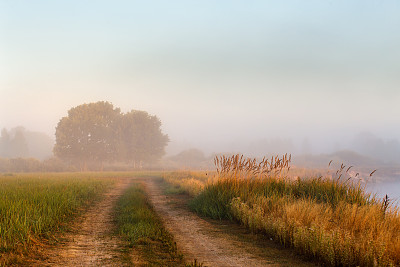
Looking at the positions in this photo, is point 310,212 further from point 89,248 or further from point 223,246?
point 89,248

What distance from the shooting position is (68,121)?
6025 centimetres

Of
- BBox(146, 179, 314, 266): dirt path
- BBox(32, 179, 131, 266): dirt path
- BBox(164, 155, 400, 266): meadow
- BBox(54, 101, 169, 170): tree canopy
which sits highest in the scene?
BBox(54, 101, 169, 170): tree canopy

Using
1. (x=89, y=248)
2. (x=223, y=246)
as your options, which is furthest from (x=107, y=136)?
(x=223, y=246)

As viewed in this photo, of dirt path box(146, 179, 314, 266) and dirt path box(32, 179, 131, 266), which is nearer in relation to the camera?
dirt path box(32, 179, 131, 266)

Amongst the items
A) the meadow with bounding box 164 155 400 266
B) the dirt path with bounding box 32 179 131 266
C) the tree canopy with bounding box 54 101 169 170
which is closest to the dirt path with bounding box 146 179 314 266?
the meadow with bounding box 164 155 400 266

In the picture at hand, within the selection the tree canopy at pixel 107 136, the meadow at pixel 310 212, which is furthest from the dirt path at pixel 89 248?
the tree canopy at pixel 107 136

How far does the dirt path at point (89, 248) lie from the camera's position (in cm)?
602

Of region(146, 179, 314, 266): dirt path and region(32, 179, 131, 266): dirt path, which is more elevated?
region(32, 179, 131, 266): dirt path

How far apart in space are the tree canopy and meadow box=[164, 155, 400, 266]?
51770mm

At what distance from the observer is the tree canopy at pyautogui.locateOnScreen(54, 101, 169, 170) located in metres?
59.7

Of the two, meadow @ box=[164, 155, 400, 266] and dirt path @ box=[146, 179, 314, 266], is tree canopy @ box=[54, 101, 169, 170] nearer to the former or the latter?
meadow @ box=[164, 155, 400, 266]

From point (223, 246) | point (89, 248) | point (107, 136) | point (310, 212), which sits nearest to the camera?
point (89, 248)

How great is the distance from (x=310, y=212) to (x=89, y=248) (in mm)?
6187

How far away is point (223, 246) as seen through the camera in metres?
7.46
